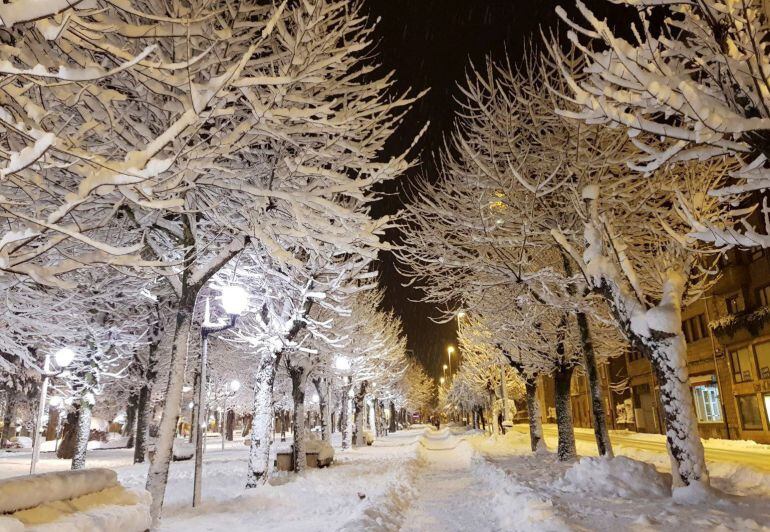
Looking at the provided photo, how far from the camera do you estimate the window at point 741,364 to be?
27150 mm

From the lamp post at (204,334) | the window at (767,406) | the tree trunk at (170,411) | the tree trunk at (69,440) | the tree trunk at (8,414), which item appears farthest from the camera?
the tree trunk at (8,414)

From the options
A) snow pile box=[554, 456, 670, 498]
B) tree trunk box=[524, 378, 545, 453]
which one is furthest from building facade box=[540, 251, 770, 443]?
snow pile box=[554, 456, 670, 498]

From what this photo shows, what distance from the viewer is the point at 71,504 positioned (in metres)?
4.05

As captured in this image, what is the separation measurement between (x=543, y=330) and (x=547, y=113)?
305 inches

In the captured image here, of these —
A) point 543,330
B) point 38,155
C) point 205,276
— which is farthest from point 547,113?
point 38,155

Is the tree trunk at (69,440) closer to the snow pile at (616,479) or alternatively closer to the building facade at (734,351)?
the snow pile at (616,479)

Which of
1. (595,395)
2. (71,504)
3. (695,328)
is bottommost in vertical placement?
(71,504)

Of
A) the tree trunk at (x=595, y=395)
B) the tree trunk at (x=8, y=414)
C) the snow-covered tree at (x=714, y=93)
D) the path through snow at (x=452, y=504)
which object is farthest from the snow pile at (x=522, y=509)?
the tree trunk at (x=8, y=414)

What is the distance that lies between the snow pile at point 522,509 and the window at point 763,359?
72.4 feet

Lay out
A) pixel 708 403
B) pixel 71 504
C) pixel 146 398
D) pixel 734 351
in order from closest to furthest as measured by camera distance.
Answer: pixel 71 504 < pixel 146 398 < pixel 734 351 < pixel 708 403

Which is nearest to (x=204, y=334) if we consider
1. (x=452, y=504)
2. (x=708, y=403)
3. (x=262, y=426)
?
(x=262, y=426)

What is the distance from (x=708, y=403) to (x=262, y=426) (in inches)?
1179

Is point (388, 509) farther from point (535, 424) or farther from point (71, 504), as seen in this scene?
point (535, 424)

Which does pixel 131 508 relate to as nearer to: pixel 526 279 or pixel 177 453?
pixel 526 279
